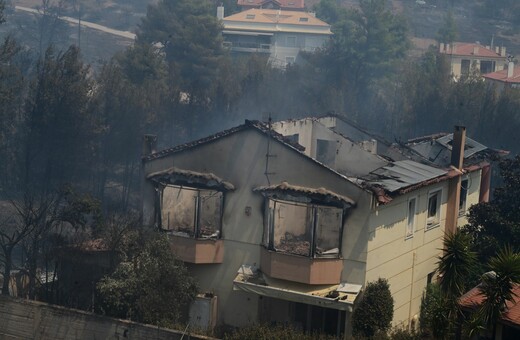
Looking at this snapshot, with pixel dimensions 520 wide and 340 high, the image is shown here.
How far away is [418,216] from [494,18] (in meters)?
105

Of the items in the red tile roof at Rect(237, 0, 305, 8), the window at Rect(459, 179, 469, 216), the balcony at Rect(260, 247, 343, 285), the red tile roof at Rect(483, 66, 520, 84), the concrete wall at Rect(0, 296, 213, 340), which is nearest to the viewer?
the concrete wall at Rect(0, 296, 213, 340)

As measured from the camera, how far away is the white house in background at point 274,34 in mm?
88312

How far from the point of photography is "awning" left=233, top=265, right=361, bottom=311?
2136 cm

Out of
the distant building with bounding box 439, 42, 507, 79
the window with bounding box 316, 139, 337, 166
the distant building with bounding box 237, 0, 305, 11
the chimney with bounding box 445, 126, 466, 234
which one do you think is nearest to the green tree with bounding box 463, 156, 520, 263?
the chimney with bounding box 445, 126, 466, 234

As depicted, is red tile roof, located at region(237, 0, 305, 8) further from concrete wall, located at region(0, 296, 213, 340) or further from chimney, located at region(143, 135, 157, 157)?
concrete wall, located at region(0, 296, 213, 340)

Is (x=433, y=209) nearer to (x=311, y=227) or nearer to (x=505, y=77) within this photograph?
(x=311, y=227)

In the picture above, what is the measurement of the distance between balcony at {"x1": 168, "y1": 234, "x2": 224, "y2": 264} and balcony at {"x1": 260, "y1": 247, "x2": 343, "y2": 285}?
168cm

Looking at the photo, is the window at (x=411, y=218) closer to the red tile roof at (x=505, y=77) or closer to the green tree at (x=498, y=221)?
the green tree at (x=498, y=221)

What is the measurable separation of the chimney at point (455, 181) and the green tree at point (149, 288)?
8.16 meters

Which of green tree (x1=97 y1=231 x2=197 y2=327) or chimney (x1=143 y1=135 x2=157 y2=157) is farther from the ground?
chimney (x1=143 y1=135 x2=157 y2=157)

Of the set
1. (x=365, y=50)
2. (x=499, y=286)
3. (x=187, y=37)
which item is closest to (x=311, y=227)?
(x=499, y=286)

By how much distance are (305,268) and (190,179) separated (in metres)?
Answer: 3.92

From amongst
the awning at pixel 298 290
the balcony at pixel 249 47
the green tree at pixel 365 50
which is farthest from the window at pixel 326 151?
the balcony at pixel 249 47

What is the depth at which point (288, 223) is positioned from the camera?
2325 cm
